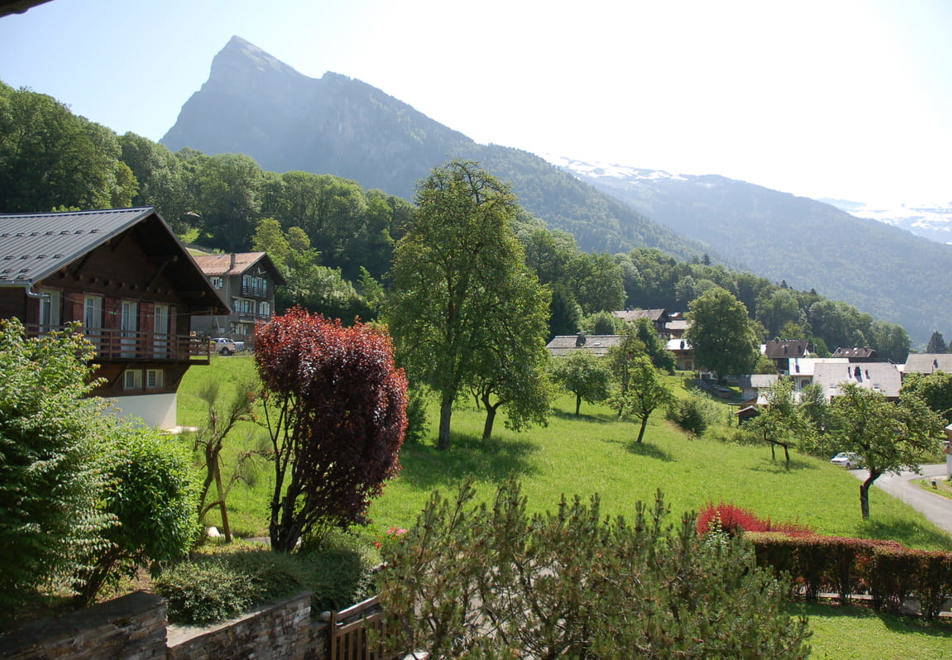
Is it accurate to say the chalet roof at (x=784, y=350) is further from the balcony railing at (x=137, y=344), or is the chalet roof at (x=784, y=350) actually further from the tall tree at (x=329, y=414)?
the tall tree at (x=329, y=414)

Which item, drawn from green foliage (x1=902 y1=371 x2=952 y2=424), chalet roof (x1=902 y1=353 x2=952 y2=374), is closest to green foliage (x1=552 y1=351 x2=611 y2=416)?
green foliage (x1=902 y1=371 x2=952 y2=424)

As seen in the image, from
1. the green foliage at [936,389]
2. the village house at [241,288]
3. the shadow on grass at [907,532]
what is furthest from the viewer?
the green foliage at [936,389]

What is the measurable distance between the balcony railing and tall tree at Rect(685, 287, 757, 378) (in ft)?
Result: 259

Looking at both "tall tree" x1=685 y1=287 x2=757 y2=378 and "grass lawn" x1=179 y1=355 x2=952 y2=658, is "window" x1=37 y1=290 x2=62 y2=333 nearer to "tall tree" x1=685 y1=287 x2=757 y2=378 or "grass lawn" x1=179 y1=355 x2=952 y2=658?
"grass lawn" x1=179 y1=355 x2=952 y2=658

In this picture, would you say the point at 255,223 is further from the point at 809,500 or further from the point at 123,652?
the point at 123,652

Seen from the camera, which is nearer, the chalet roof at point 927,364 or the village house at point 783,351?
the chalet roof at point 927,364

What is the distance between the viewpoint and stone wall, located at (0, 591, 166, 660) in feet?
20.9

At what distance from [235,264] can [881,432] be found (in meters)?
53.0

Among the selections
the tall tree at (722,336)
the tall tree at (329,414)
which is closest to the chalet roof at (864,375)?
the tall tree at (722,336)

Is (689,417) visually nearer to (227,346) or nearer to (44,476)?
(227,346)

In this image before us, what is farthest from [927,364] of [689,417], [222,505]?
[222,505]

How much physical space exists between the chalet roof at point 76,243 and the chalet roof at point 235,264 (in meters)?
38.8

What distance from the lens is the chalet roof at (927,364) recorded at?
86725 mm

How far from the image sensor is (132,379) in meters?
20.0
